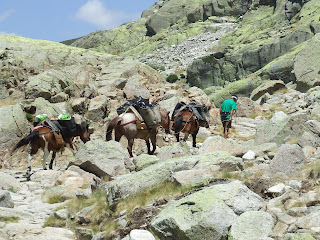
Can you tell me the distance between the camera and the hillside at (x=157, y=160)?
668 centimetres

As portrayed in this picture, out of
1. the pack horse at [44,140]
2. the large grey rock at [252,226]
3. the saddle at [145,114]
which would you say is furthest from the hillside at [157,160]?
the saddle at [145,114]

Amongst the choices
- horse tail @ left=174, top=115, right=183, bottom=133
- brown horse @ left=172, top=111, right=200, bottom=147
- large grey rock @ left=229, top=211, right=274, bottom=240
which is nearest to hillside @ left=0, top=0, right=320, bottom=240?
large grey rock @ left=229, top=211, right=274, bottom=240

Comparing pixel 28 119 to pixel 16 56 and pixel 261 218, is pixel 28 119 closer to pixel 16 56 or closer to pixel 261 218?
pixel 16 56

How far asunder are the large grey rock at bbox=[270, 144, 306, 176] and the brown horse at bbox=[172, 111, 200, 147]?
31.8 feet

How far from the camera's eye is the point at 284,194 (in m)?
6.98

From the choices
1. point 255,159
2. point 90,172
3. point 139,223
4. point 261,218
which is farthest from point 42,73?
point 261,218

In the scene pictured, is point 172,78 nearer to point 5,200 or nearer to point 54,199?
point 54,199

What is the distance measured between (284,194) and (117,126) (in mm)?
11238

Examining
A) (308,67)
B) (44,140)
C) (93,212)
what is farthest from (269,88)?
(93,212)

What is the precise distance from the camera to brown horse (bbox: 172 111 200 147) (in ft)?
62.2

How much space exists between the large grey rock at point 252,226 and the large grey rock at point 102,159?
6991 mm

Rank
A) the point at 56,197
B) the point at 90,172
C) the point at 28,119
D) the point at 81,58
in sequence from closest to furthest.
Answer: the point at 56,197, the point at 90,172, the point at 28,119, the point at 81,58

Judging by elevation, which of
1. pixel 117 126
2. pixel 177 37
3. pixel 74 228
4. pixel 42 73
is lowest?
pixel 74 228

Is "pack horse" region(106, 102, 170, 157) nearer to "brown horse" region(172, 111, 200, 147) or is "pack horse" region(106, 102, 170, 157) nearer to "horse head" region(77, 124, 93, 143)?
"brown horse" region(172, 111, 200, 147)
